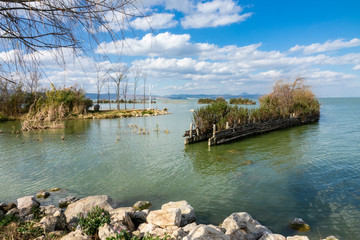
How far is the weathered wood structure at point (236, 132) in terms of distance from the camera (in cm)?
1875

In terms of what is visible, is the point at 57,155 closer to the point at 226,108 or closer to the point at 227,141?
the point at 227,141

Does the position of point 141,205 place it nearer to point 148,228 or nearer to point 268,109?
point 148,228

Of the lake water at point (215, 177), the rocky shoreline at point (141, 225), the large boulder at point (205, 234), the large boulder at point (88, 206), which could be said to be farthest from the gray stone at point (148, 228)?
the lake water at point (215, 177)

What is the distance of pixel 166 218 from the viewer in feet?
18.9

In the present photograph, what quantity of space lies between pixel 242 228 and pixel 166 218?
1992mm

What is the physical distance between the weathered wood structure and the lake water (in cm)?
102

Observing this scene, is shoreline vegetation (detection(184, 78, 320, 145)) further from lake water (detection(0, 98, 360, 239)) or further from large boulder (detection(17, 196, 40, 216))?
large boulder (detection(17, 196, 40, 216))

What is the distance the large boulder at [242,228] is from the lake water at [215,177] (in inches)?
38.5

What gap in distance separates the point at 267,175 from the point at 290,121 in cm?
2272

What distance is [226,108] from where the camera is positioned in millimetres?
22594

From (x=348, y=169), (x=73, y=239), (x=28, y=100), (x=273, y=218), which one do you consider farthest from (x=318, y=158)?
(x=28, y=100)

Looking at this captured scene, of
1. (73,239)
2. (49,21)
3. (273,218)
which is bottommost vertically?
(273,218)

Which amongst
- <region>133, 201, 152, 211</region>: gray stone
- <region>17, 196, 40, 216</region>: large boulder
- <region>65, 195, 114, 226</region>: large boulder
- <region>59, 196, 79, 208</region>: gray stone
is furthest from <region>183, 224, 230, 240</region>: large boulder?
<region>59, 196, 79, 208</region>: gray stone

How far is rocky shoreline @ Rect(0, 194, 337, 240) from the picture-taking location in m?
4.37
